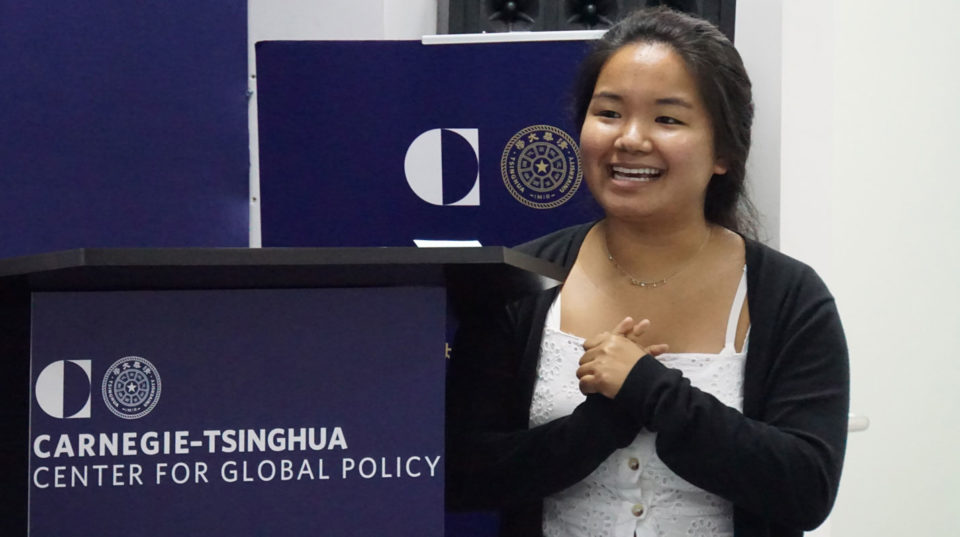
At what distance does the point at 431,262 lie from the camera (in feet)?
2.67

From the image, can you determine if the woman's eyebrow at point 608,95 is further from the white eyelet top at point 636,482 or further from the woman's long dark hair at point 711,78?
the white eyelet top at point 636,482

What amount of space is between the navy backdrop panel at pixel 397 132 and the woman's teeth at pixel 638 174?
0.33m

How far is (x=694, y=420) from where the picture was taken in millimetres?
1250

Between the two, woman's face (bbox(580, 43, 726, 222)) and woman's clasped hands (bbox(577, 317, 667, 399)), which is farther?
woman's face (bbox(580, 43, 726, 222))

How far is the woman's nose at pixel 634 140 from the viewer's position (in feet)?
4.42

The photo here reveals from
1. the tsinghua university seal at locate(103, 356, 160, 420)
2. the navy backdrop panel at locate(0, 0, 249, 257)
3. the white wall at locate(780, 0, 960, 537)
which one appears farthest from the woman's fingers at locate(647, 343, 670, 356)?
the white wall at locate(780, 0, 960, 537)

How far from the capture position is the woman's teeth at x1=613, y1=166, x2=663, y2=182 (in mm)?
1379

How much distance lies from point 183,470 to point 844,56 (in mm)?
2398

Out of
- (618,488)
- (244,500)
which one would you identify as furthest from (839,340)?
(244,500)

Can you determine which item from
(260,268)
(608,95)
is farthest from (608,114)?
(260,268)

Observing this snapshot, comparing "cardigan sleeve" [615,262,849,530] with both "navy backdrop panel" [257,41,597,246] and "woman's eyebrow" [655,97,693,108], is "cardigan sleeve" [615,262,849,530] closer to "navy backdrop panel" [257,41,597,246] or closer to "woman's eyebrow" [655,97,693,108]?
"woman's eyebrow" [655,97,693,108]

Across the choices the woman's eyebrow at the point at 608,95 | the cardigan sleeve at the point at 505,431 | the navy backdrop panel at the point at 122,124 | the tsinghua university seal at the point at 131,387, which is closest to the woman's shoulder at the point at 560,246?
the cardigan sleeve at the point at 505,431

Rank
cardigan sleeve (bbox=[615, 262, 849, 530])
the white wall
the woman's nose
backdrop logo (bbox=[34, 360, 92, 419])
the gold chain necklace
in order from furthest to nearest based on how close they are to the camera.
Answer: the white wall, the gold chain necklace, the woman's nose, cardigan sleeve (bbox=[615, 262, 849, 530]), backdrop logo (bbox=[34, 360, 92, 419])

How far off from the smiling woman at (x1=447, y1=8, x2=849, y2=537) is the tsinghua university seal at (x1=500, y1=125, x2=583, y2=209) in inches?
8.2
